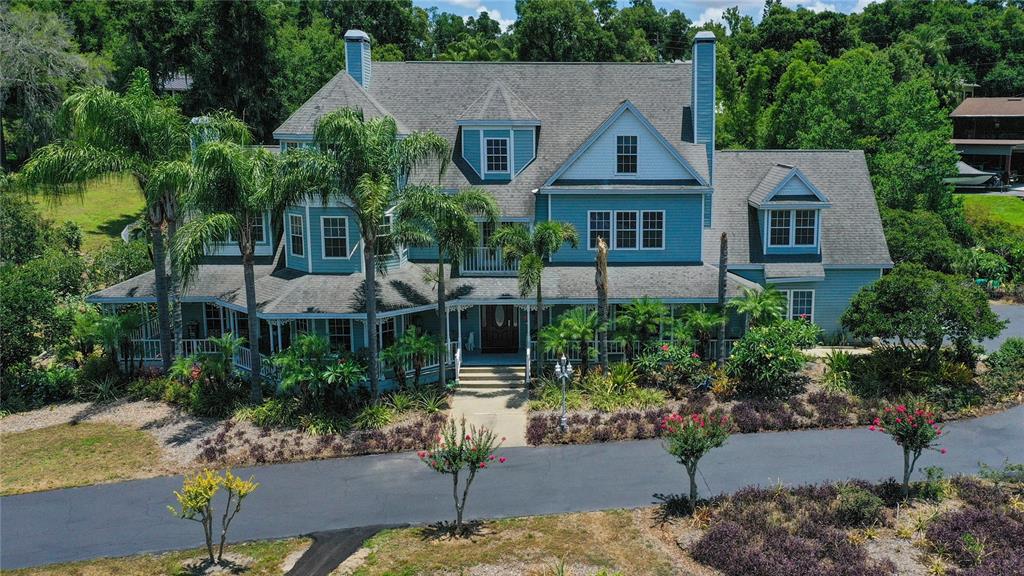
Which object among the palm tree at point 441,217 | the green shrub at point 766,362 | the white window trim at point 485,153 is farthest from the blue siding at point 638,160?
the green shrub at point 766,362

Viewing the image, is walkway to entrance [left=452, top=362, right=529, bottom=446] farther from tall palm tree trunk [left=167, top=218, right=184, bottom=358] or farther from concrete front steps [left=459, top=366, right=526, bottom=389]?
tall palm tree trunk [left=167, top=218, right=184, bottom=358]

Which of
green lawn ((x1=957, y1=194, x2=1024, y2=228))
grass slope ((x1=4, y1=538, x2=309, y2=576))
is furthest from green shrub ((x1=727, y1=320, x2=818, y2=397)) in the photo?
green lawn ((x1=957, y1=194, x2=1024, y2=228))

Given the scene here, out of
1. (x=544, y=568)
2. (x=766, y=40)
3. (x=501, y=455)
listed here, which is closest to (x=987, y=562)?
(x=544, y=568)

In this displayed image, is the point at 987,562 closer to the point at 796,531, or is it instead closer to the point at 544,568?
the point at 796,531

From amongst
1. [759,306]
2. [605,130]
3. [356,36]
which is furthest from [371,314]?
[356,36]

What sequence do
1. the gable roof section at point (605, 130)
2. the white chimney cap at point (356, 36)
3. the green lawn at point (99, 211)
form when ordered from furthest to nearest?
the green lawn at point (99, 211)
the white chimney cap at point (356, 36)
the gable roof section at point (605, 130)

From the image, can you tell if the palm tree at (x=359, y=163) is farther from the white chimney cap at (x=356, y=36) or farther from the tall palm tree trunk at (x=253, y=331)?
the white chimney cap at (x=356, y=36)
